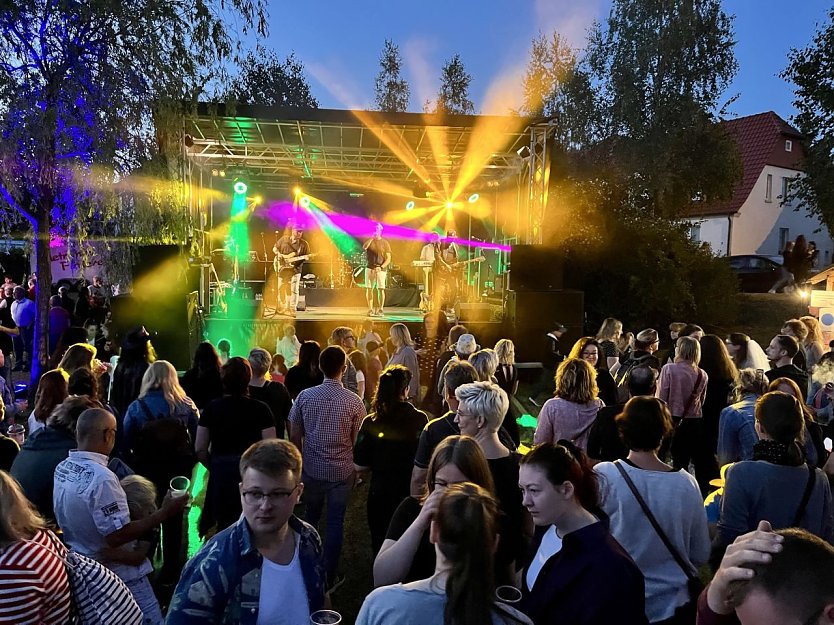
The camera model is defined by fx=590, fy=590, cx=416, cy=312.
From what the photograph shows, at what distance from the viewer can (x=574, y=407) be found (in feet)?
11.4

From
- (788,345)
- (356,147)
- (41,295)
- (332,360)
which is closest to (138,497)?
(332,360)

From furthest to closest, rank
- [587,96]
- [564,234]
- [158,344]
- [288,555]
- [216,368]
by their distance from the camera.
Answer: [587,96]
[564,234]
[158,344]
[216,368]
[288,555]

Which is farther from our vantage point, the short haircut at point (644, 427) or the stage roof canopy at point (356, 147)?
the stage roof canopy at point (356, 147)

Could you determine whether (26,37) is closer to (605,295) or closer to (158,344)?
(158,344)

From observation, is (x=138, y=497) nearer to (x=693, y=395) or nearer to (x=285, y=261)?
(x=693, y=395)

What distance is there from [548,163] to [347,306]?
615 cm

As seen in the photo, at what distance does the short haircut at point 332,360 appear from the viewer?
11.5 ft

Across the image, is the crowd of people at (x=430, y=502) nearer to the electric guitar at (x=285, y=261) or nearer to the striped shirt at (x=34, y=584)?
the striped shirt at (x=34, y=584)

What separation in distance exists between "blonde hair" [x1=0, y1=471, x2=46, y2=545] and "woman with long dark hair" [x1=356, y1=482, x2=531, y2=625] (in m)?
1.00

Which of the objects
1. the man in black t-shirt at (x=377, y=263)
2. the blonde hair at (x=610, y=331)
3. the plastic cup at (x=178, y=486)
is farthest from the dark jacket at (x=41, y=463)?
the man in black t-shirt at (x=377, y=263)

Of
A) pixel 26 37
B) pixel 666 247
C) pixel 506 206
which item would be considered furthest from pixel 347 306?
pixel 26 37

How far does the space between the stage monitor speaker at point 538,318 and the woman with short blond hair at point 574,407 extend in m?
6.79

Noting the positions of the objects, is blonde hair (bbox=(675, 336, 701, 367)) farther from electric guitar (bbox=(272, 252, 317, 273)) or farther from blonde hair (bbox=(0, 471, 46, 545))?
electric guitar (bbox=(272, 252, 317, 273))

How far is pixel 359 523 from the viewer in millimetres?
4648
